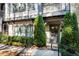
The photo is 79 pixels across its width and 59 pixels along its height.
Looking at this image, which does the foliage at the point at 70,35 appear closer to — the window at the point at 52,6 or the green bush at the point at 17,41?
the window at the point at 52,6

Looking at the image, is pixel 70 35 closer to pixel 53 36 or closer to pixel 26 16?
pixel 53 36

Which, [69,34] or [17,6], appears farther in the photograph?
[17,6]

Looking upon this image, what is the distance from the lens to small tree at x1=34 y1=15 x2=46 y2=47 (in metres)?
2.68


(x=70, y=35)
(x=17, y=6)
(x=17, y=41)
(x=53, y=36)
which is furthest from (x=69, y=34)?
(x=17, y=6)

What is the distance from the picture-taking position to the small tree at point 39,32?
105 inches

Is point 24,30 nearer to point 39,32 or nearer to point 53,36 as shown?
point 39,32

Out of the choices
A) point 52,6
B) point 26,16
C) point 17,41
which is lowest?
point 17,41

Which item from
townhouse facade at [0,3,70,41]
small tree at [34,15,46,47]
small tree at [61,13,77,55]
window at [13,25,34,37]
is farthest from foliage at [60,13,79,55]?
window at [13,25,34,37]

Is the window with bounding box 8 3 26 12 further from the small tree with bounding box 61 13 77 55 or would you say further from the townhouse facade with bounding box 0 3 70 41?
the small tree with bounding box 61 13 77 55

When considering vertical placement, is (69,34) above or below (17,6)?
below

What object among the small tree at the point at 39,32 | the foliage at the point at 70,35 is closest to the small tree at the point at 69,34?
the foliage at the point at 70,35

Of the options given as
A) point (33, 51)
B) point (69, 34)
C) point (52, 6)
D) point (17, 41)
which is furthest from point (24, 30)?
point (69, 34)

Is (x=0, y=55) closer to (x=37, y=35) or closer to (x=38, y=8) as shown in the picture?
(x=37, y=35)

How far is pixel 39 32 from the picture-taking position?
269 centimetres
